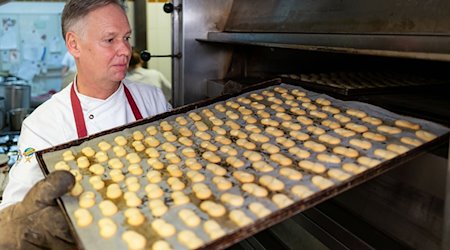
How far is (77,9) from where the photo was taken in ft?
5.49

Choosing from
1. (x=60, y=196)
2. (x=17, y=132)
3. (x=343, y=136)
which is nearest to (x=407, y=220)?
(x=343, y=136)

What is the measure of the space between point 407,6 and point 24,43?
18.8 feet

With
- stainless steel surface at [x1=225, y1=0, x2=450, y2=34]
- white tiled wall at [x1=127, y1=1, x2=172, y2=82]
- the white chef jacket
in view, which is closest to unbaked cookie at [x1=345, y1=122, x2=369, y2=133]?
stainless steel surface at [x1=225, y1=0, x2=450, y2=34]

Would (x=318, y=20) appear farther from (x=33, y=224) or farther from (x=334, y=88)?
(x=33, y=224)

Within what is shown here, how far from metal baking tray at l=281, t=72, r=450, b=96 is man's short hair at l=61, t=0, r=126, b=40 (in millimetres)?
851

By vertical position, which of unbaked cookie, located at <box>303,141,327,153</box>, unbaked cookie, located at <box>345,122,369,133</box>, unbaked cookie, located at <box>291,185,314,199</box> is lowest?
unbaked cookie, located at <box>291,185,314,199</box>

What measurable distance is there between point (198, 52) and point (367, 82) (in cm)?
114

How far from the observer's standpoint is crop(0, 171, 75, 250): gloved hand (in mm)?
1104

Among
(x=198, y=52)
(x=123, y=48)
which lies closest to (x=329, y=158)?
(x=123, y=48)

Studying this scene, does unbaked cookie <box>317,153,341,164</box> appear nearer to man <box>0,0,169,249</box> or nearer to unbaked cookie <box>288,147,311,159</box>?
unbaked cookie <box>288,147,311,159</box>

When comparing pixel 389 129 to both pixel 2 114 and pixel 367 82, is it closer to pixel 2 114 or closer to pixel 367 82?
pixel 367 82

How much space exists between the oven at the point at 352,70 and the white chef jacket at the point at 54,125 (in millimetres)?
657

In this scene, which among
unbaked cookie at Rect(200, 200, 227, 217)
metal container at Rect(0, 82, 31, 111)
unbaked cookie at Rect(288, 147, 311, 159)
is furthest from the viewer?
metal container at Rect(0, 82, 31, 111)

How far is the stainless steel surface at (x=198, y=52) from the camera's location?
261 centimetres
